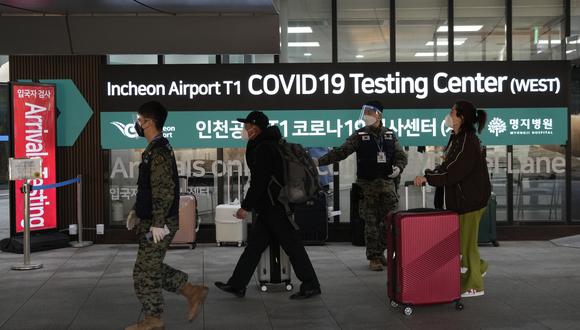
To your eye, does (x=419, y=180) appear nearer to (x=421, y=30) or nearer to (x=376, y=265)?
(x=376, y=265)

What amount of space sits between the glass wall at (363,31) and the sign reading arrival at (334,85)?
232 millimetres

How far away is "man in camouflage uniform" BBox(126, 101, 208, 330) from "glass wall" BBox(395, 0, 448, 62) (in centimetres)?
678

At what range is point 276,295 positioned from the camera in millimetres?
8109

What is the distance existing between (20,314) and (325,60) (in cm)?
656

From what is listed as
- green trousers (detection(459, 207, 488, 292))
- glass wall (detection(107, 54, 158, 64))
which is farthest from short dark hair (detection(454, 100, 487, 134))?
glass wall (detection(107, 54, 158, 64))

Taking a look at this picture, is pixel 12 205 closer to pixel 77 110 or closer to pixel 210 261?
pixel 77 110

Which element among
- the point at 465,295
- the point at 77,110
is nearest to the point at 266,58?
the point at 77,110

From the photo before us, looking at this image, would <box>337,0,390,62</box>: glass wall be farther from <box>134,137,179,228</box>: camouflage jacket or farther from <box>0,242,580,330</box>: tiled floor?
<box>134,137,179,228</box>: camouflage jacket

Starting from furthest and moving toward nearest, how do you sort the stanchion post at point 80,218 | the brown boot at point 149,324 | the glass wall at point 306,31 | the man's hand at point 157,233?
the glass wall at point 306,31, the stanchion post at point 80,218, the brown boot at point 149,324, the man's hand at point 157,233

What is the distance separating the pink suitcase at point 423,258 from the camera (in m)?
7.07

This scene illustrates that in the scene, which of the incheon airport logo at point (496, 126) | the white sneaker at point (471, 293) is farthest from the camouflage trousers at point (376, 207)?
the incheon airport logo at point (496, 126)

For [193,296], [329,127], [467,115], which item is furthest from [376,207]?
[193,296]

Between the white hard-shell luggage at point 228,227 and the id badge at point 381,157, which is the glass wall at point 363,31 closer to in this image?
the white hard-shell luggage at point 228,227

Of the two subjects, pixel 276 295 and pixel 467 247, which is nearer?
pixel 467 247
